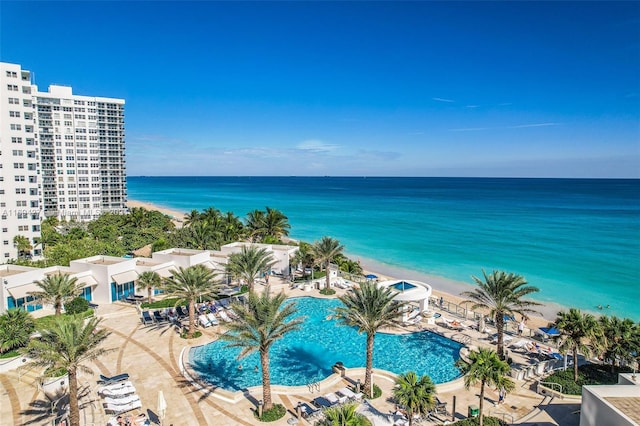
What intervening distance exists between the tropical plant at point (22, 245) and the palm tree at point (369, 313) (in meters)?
44.1

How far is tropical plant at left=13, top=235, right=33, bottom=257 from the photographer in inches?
1807

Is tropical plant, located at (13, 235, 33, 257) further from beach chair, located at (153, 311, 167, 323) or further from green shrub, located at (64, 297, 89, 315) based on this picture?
beach chair, located at (153, 311, 167, 323)

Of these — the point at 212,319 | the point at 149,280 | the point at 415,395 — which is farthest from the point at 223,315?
the point at 415,395

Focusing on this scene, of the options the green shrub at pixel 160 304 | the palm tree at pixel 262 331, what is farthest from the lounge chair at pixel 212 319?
the palm tree at pixel 262 331

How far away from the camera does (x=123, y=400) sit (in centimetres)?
1780

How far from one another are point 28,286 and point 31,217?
928 inches

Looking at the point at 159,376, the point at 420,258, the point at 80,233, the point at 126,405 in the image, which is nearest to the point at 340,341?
the point at 159,376

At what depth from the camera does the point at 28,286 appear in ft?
97.4

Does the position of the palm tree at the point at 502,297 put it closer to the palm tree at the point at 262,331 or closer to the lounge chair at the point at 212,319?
the palm tree at the point at 262,331

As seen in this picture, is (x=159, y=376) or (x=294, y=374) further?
(x=294, y=374)

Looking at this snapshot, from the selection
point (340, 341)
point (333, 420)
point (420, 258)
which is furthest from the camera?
point (420, 258)

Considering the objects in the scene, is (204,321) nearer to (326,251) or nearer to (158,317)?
(158,317)

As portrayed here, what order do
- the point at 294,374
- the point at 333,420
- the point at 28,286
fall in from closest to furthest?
the point at 333,420
the point at 294,374
the point at 28,286

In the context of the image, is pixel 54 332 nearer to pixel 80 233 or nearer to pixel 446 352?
pixel 446 352
